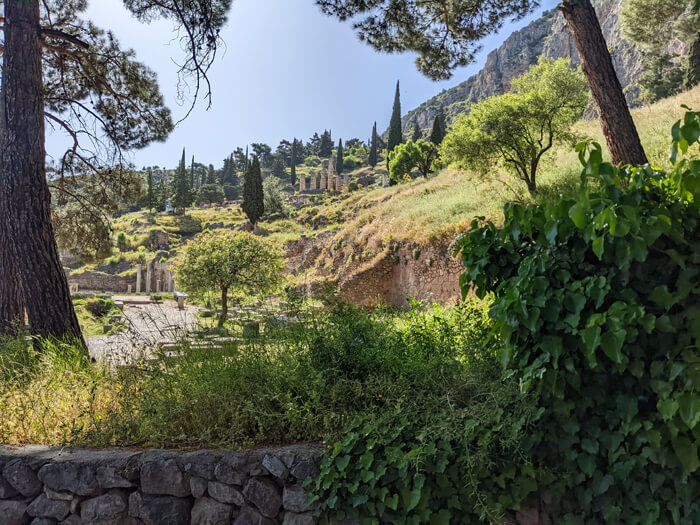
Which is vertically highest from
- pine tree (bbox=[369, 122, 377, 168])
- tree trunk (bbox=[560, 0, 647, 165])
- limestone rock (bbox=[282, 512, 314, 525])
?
pine tree (bbox=[369, 122, 377, 168])

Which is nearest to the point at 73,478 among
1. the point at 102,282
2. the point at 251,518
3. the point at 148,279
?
the point at 251,518

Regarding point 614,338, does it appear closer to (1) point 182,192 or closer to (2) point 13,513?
(2) point 13,513

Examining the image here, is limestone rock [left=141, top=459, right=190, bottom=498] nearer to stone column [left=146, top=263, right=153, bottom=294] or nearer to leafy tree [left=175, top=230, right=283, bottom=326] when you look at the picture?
leafy tree [left=175, top=230, right=283, bottom=326]

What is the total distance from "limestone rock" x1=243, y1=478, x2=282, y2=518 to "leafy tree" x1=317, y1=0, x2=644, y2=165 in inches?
198

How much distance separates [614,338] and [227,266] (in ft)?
33.7

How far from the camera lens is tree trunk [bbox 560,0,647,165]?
4.72 meters

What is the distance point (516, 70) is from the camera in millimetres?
67750

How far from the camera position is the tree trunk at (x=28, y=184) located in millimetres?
4043

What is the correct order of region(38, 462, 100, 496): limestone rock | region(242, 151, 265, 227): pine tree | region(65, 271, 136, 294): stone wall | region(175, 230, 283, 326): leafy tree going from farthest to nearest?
region(242, 151, 265, 227): pine tree
region(65, 271, 136, 294): stone wall
region(175, 230, 283, 326): leafy tree
region(38, 462, 100, 496): limestone rock

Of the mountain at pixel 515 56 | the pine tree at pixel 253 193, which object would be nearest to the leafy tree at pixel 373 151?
the mountain at pixel 515 56

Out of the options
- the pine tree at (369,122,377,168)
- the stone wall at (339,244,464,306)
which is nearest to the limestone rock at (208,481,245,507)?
the stone wall at (339,244,464,306)

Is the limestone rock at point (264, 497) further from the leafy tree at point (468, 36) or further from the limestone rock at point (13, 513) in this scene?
the leafy tree at point (468, 36)

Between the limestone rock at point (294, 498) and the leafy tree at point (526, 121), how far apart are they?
948cm

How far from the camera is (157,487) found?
2.11m
